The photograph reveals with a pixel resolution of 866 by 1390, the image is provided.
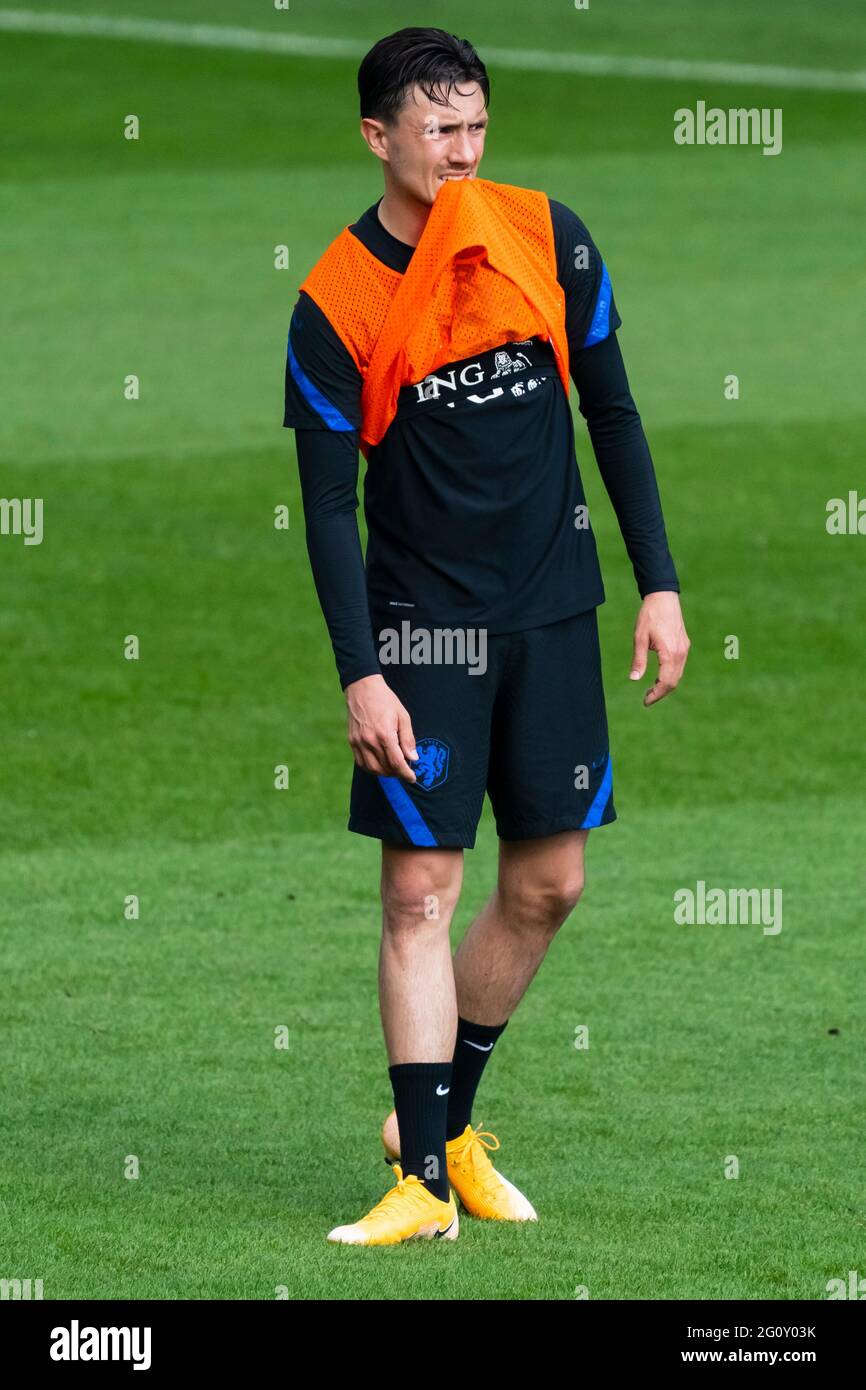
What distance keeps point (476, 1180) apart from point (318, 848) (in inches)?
147

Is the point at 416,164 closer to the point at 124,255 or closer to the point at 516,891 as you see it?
the point at 516,891

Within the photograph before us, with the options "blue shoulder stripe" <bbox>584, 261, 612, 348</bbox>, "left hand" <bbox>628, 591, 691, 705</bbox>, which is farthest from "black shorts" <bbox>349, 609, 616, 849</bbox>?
"blue shoulder stripe" <bbox>584, 261, 612, 348</bbox>

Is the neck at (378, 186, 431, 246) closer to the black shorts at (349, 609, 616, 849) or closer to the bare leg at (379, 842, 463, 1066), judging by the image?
the black shorts at (349, 609, 616, 849)

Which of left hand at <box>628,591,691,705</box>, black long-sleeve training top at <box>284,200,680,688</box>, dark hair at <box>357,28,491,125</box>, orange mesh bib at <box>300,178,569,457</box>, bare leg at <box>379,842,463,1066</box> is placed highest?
dark hair at <box>357,28,491,125</box>

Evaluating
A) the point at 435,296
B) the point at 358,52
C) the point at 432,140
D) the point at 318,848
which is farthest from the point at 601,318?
the point at 358,52

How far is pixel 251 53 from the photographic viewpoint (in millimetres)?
39375

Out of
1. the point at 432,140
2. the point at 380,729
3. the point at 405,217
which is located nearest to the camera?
the point at 380,729

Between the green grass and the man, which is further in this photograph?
the green grass

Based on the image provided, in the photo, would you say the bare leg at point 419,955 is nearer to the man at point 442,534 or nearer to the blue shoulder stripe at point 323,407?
the man at point 442,534

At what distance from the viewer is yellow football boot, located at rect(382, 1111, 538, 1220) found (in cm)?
511

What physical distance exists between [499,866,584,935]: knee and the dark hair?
1609 mm

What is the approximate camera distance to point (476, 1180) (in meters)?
5.18

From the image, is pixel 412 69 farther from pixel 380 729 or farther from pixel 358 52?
pixel 358 52

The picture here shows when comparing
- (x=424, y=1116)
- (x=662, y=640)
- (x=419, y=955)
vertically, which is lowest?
(x=424, y=1116)
